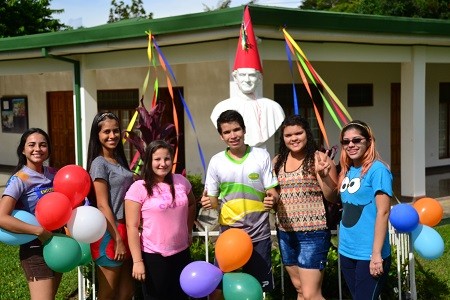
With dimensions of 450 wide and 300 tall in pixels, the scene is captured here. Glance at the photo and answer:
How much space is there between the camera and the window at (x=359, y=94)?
12.7 metres

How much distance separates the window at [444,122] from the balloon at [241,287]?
472 inches

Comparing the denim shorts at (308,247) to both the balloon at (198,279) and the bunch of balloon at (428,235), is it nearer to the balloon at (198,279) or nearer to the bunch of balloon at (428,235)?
the balloon at (198,279)

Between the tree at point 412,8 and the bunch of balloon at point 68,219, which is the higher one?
the tree at point 412,8

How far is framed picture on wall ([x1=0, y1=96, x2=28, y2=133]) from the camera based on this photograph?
51.3 ft

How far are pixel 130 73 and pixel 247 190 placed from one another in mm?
9146

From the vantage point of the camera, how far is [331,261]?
546 centimetres

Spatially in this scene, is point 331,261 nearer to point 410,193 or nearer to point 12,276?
point 12,276

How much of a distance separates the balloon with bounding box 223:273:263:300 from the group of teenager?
0.73 ft

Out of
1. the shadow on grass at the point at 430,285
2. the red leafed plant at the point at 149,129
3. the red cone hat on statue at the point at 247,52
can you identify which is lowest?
the shadow on grass at the point at 430,285

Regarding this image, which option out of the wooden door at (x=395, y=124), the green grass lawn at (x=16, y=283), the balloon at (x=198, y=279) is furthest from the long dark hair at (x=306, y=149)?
the wooden door at (x=395, y=124)

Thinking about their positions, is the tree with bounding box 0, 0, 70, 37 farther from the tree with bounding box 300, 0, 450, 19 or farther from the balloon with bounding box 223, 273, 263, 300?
the balloon with bounding box 223, 273, 263, 300

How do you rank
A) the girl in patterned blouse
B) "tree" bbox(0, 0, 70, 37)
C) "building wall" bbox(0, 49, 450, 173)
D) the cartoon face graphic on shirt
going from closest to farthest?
1. the cartoon face graphic on shirt
2. the girl in patterned blouse
3. "building wall" bbox(0, 49, 450, 173)
4. "tree" bbox(0, 0, 70, 37)

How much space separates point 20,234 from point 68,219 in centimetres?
29

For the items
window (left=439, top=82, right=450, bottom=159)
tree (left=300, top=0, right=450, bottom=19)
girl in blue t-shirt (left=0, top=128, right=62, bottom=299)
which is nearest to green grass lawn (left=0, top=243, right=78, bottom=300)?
girl in blue t-shirt (left=0, top=128, right=62, bottom=299)
